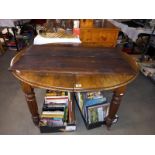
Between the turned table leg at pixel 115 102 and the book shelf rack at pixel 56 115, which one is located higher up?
the turned table leg at pixel 115 102

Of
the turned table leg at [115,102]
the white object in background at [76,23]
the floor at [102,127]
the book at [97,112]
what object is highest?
the white object in background at [76,23]

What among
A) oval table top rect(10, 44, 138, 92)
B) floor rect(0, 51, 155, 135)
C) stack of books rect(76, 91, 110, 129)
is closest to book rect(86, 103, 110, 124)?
stack of books rect(76, 91, 110, 129)

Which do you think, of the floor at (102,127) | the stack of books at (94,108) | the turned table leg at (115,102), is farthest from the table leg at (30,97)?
the turned table leg at (115,102)

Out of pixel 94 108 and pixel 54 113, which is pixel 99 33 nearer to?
pixel 94 108

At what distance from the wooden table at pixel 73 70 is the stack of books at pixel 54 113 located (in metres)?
0.09

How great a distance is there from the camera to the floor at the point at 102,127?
1.46m

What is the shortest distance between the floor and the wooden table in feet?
0.56

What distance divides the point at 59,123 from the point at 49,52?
0.70 m

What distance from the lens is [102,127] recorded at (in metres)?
1.51

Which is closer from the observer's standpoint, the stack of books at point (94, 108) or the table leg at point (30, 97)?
the table leg at point (30, 97)

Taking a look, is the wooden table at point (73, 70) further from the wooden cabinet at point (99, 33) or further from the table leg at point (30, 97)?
the wooden cabinet at point (99, 33)

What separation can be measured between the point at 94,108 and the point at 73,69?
492 mm

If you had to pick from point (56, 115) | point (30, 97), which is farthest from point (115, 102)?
point (30, 97)

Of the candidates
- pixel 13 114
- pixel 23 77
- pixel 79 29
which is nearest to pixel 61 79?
pixel 23 77
